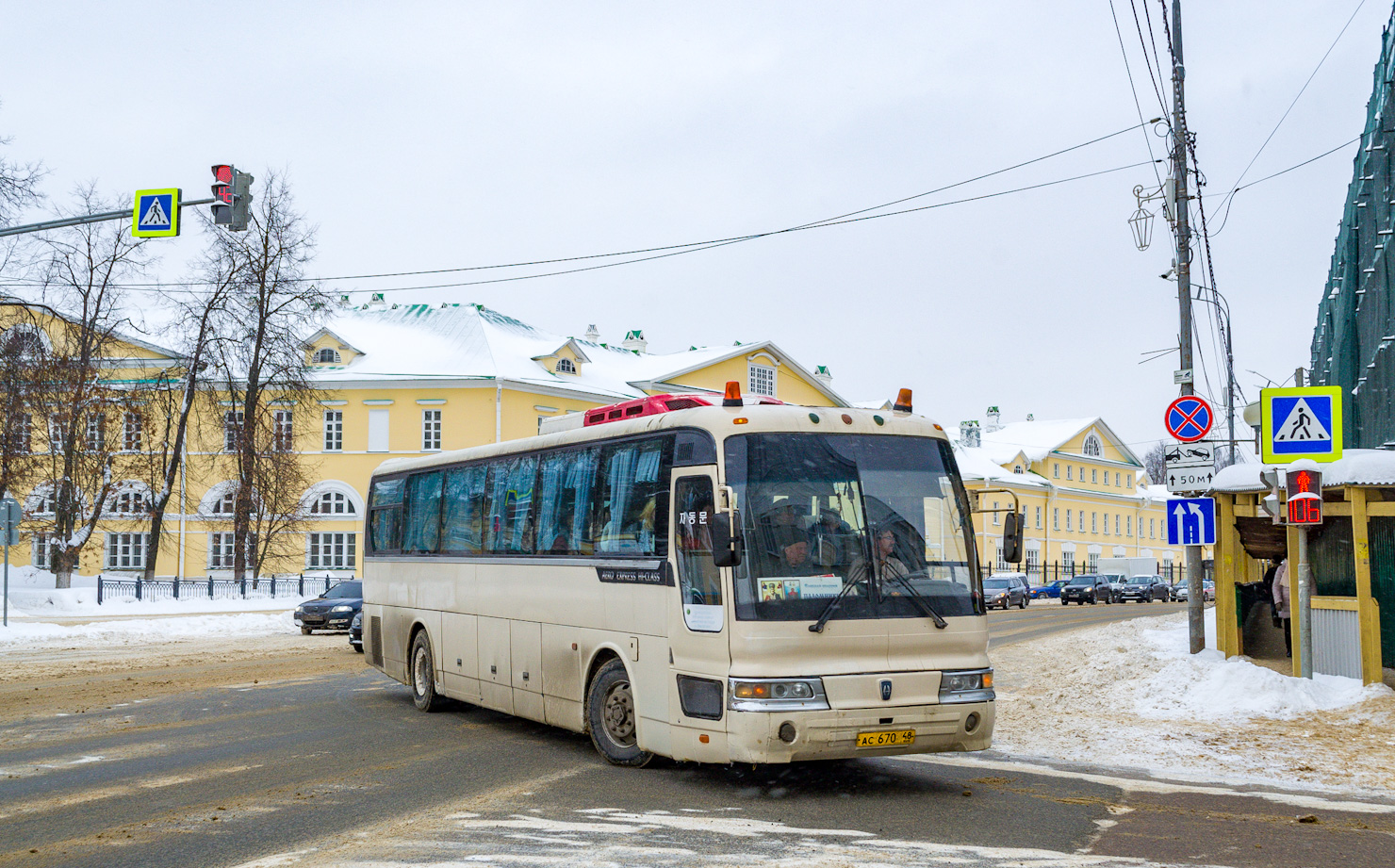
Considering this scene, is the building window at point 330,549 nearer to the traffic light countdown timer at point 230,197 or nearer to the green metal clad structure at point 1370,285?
the green metal clad structure at point 1370,285

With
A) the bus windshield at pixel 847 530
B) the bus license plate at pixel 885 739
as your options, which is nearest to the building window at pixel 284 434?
the bus windshield at pixel 847 530

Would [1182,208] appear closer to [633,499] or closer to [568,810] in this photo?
[633,499]

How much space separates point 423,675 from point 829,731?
24.2 ft

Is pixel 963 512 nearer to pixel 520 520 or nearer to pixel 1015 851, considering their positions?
pixel 1015 851

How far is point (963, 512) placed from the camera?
10133mm

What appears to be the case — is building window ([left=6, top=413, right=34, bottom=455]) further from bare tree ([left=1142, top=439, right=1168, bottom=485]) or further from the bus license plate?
bare tree ([left=1142, top=439, right=1168, bottom=485])

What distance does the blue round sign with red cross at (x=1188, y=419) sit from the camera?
1914 centimetres

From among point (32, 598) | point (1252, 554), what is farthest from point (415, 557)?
point (32, 598)

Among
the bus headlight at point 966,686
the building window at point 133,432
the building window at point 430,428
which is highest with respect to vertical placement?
the building window at point 430,428

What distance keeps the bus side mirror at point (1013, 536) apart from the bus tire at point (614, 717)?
3254 mm

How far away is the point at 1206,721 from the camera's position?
45.0 ft

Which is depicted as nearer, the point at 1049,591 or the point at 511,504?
the point at 511,504

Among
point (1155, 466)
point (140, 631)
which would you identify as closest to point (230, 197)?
point (140, 631)

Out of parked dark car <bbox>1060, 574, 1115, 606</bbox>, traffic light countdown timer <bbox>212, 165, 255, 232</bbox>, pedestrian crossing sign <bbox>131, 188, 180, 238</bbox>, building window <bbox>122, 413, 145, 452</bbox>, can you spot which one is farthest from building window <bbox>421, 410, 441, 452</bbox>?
traffic light countdown timer <bbox>212, 165, 255, 232</bbox>
